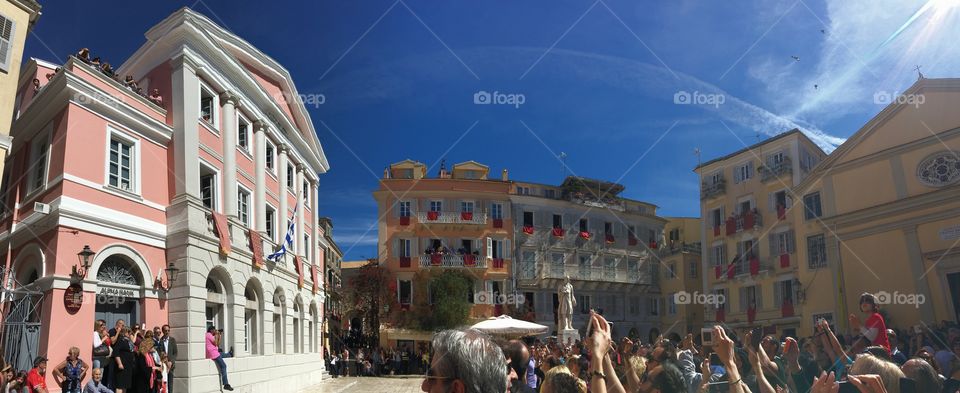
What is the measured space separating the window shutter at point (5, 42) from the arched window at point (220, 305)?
659 cm

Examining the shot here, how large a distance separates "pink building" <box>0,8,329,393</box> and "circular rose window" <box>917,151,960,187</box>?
69.3 ft

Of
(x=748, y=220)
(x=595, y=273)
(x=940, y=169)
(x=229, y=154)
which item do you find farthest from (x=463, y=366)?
(x=595, y=273)

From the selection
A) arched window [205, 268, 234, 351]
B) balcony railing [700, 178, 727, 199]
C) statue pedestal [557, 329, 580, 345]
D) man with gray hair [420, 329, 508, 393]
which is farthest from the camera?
balcony railing [700, 178, 727, 199]

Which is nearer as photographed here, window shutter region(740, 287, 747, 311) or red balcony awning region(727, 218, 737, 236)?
window shutter region(740, 287, 747, 311)

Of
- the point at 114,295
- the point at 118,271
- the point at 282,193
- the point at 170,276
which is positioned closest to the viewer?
the point at 114,295

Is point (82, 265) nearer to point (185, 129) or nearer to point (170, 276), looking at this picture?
point (170, 276)

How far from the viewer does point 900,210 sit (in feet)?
75.0

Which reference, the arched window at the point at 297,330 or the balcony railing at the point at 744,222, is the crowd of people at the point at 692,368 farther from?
the balcony railing at the point at 744,222

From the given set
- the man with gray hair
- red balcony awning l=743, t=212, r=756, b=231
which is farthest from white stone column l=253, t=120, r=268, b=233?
red balcony awning l=743, t=212, r=756, b=231

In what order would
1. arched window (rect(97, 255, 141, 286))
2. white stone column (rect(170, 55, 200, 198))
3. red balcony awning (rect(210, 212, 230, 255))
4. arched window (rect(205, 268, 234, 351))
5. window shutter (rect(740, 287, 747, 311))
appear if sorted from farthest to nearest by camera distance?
window shutter (rect(740, 287, 747, 311)), arched window (rect(205, 268, 234, 351)), red balcony awning (rect(210, 212, 230, 255)), white stone column (rect(170, 55, 200, 198)), arched window (rect(97, 255, 141, 286))

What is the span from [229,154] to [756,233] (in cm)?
2607

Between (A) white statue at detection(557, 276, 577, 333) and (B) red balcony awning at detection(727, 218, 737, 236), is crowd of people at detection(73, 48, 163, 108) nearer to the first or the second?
(A) white statue at detection(557, 276, 577, 333)

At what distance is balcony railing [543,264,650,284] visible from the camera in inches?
1670

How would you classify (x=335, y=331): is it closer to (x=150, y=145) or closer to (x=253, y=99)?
(x=253, y=99)
